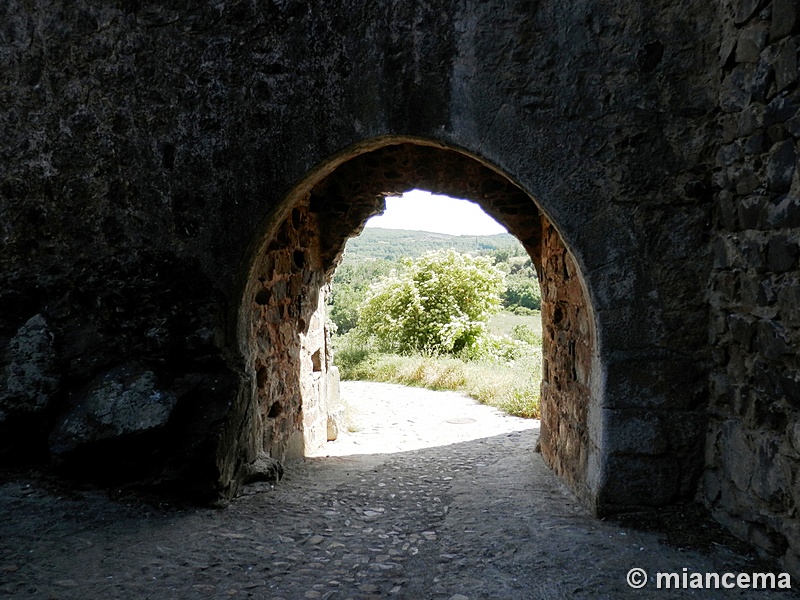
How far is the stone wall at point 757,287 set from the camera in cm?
236

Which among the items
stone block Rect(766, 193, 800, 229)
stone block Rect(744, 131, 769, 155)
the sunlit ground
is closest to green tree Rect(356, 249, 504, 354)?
the sunlit ground

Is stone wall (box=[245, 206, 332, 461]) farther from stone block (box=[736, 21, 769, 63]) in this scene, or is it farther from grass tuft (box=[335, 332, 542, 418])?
grass tuft (box=[335, 332, 542, 418])

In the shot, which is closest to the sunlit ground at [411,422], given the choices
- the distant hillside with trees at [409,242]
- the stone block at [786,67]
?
the stone block at [786,67]

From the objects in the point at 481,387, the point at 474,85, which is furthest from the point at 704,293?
the point at 481,387

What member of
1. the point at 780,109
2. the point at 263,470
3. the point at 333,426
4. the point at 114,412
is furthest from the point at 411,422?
the point at 780,109

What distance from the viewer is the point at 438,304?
45.6 feet

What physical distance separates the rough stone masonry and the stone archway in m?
0.08

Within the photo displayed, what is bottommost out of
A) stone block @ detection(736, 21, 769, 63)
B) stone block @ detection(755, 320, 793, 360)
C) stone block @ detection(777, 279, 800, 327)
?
stone block @ detection(755, 320, 793, 360)

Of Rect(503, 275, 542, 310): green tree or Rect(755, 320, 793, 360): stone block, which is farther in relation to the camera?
Rect(503, 275, 542, 310): green tree

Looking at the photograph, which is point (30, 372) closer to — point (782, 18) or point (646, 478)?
point (646, 478)

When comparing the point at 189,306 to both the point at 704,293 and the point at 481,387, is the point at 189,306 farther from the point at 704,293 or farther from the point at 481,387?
the point at 481,387

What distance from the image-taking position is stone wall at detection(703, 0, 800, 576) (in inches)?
93.0

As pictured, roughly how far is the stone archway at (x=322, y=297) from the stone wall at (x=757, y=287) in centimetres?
74

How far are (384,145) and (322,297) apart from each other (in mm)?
2604
